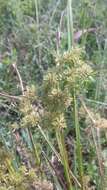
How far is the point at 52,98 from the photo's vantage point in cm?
128

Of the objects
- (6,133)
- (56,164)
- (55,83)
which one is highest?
(55,83)

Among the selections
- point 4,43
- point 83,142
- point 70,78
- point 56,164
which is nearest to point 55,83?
point 70,78

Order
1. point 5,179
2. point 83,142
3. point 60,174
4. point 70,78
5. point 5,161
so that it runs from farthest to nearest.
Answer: point 83,142 → point 60,174 → point 5,161 → point 5,179 → point 70,78

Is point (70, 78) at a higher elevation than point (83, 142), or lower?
higher

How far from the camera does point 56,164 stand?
1.94 meters

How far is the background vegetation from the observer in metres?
1.30

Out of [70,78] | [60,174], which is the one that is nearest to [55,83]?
[70,78]

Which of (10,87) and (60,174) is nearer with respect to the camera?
(60,174)

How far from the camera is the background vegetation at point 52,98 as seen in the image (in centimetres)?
130

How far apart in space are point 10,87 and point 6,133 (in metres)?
0.68

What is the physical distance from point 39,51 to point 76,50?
1.39 m

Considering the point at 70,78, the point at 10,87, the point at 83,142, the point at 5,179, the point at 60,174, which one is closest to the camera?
the point at 70,78

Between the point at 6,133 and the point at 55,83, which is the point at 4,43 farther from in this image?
the point at 55,83

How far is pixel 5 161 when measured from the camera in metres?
1.49
